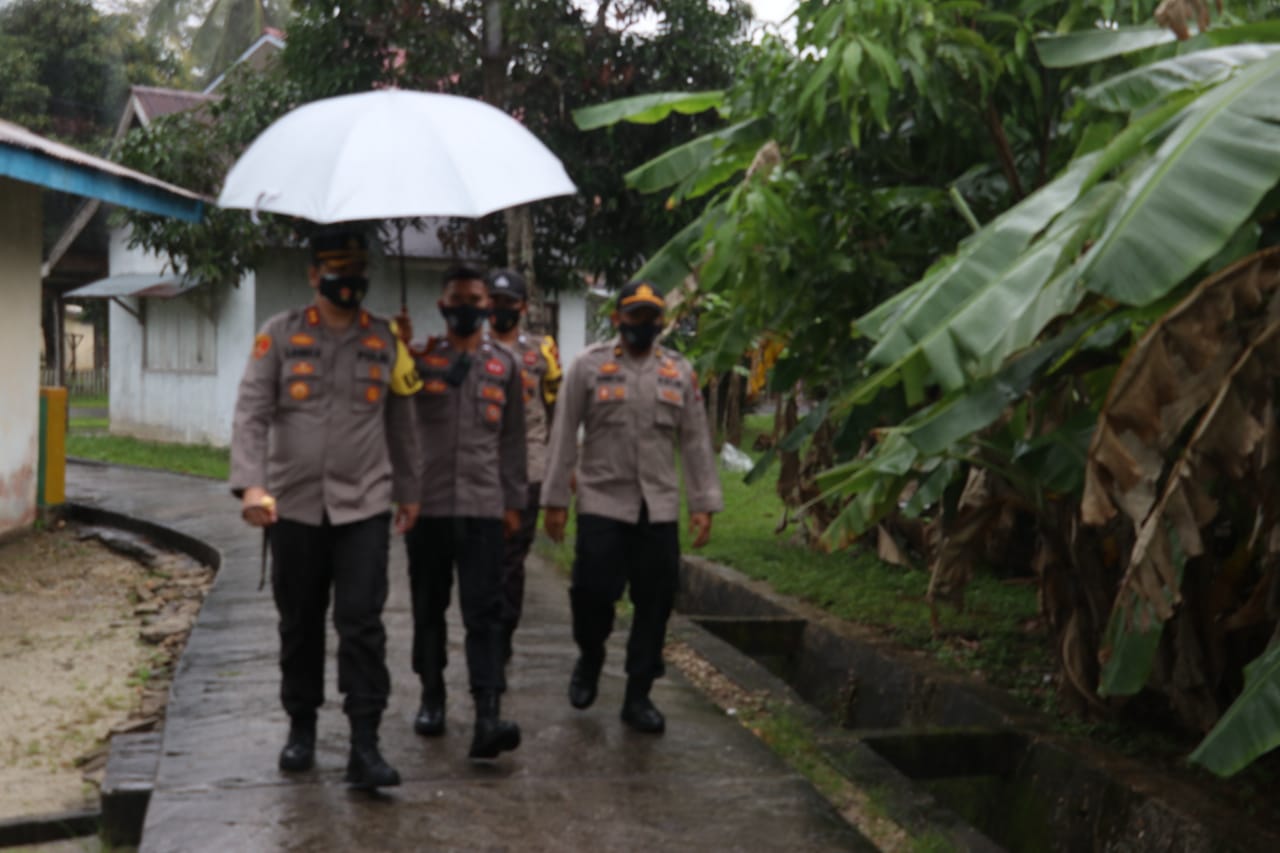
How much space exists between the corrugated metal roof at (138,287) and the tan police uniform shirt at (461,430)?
16.5 m

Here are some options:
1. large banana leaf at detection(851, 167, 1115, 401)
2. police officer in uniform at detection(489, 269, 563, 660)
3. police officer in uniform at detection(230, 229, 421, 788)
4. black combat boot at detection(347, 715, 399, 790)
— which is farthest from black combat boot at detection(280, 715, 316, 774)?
large banana leaf at detection(851, 167, 1115, 401)

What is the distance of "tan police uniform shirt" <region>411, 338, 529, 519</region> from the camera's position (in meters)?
5.45

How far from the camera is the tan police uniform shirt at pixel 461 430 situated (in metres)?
5.45

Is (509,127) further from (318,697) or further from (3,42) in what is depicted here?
(3,42)

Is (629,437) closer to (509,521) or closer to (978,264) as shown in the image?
(509,521)

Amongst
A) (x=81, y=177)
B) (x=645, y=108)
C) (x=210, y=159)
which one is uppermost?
(x=210, y=159)

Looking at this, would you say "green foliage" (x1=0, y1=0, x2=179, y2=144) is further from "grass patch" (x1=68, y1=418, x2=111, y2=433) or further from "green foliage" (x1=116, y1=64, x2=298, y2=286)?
"green foliage" (x1=116, y1=64, x2=298, y2=286)

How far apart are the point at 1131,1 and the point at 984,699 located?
10.4 ft

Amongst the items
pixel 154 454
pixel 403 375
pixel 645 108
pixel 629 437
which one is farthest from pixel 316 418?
pixel 154 454

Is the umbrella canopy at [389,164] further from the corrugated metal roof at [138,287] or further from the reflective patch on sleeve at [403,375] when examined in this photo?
the corrugated metal roof at [138,287]

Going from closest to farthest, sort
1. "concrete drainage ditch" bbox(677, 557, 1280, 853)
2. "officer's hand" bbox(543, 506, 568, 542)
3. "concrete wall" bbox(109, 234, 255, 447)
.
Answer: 1. "concrete drainage ditch" bbox(677, 557, 1280, 853)
2. "officer's hand" bbox(543, 506, 568, 542)
3. "concrete wall" bbox(109, 234, 255, 447)

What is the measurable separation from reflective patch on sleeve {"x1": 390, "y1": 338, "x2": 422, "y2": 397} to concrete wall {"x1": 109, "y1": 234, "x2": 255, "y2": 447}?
15739 mm

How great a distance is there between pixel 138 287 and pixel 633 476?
18338 millimetres

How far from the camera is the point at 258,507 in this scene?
470 centimetres
